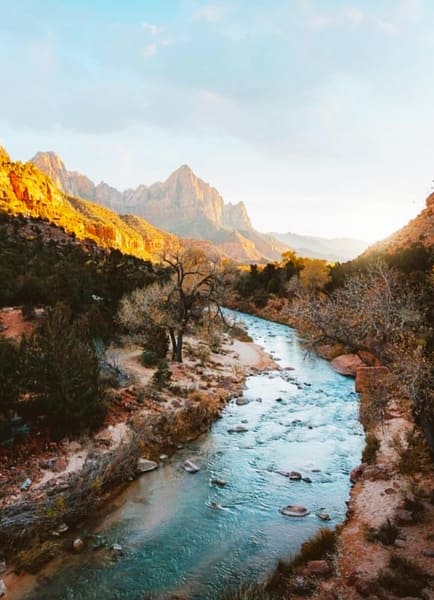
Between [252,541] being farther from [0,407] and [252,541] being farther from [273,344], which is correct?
[273,344]

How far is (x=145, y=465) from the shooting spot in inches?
487

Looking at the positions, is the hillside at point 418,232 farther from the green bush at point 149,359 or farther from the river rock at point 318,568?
the river rock at point 318,568

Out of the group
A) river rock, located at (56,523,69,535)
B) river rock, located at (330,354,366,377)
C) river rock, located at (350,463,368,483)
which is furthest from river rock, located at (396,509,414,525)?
river rock, located at (330,354,366,377)

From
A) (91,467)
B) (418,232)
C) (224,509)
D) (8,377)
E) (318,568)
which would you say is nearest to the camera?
(318,568)

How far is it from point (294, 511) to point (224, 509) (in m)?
1.78

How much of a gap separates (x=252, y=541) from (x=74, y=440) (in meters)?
6.03

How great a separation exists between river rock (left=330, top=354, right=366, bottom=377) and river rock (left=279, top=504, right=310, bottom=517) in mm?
15708

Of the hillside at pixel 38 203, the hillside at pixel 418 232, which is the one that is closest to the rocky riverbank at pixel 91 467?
the hillside at pixel 418 232

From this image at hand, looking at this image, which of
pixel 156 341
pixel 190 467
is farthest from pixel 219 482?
pixel 156 341

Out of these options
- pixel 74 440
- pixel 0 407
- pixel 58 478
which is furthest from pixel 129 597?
pixel 0 407

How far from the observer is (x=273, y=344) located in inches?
1454

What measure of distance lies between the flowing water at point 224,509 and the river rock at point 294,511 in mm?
164

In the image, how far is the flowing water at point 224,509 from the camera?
774 centimetres

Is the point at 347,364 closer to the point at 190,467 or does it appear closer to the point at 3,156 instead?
the point at 190,467
